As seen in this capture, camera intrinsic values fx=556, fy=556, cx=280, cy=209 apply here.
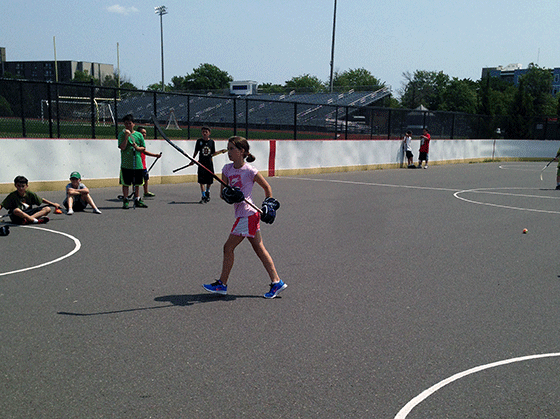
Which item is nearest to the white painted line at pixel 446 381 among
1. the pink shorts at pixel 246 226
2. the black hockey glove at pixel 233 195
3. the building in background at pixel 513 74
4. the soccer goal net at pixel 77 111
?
the pink shorts at pixel 246 226

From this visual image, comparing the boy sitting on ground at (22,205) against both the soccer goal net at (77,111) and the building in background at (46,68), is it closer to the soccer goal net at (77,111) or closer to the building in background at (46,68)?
the soccer goal net at (77,111)

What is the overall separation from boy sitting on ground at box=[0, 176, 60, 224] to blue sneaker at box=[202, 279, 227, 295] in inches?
216

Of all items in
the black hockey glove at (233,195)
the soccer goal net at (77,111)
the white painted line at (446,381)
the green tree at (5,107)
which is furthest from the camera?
the soccer goal net at (77,111)

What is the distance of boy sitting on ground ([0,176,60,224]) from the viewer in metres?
10.1

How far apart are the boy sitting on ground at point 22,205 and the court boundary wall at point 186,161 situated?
4.49 metres

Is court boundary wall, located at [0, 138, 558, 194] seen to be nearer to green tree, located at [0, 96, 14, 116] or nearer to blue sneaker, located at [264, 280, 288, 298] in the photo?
green tree, located at [0, 96, 14, 116]

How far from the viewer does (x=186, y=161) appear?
1834 cm

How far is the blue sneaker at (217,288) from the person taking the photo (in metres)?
6.20

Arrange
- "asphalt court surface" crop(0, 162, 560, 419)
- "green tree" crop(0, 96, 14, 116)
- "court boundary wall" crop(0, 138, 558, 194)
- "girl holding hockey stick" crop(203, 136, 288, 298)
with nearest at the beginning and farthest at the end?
"asphalt court surface" crop(0, 162, 560, 419) < "girl holding hockey stick" crop(203, 136, 288, 298) < "court boundary wall" crop(0, 138, 558, 194) < "green tree" crop(0, 96, 14, 116)

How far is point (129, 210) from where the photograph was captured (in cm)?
1238

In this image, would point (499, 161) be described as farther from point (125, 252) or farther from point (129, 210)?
point (125, 252)

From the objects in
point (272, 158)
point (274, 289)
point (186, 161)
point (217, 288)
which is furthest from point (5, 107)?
point (274, 289)

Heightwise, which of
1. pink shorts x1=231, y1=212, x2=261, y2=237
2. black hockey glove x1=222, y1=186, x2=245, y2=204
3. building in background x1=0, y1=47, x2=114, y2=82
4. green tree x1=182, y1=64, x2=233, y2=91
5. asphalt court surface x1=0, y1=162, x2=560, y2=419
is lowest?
asphalt court surface x1=0, y1=162, x2=560, y2=419

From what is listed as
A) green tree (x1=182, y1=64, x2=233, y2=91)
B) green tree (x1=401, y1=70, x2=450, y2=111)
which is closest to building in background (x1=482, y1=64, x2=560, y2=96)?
green tree (x1=401, y1=70, x2=450, y2=111)
